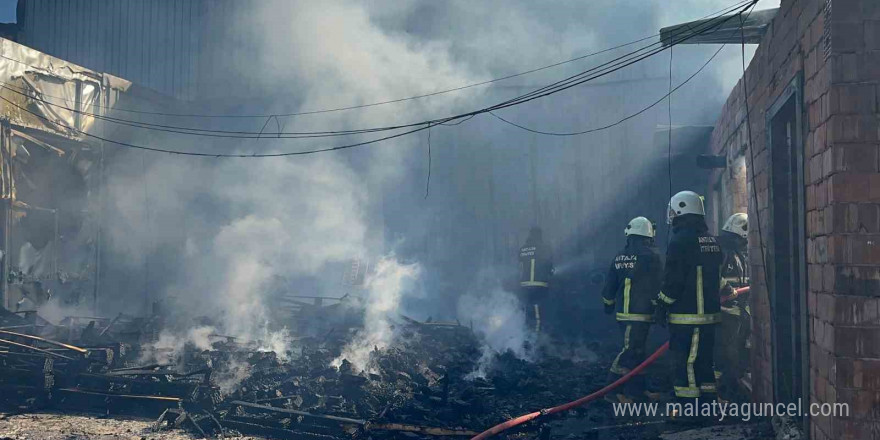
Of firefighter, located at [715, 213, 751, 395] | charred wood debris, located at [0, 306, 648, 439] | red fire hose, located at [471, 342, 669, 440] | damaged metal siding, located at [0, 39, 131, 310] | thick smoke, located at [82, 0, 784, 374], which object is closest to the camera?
red fire hose, located at [471, 342, 669, 440]

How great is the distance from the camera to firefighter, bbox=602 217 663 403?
6754 millimetres

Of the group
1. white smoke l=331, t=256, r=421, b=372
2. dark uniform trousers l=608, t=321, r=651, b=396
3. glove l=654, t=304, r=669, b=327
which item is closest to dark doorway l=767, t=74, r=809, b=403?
glove l=654, t=304, r=669, b=327

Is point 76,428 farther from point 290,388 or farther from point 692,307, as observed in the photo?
point 692,307

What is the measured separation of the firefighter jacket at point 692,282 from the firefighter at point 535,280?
544 centimetres

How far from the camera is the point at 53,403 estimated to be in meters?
7.47

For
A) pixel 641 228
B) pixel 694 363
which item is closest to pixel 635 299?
pixel 641 228

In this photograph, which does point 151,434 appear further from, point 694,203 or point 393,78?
point 393,78

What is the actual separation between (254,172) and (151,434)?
10.6 meters

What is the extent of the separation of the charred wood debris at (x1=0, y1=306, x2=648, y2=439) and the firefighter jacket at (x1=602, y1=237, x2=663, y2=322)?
43.6 inches

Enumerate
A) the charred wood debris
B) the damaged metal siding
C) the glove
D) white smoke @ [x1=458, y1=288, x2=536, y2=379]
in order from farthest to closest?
the damaged metal siding, white smoke @ [x1=458, y1=288, x2=536, y2=379], the charred wood debris, the glove

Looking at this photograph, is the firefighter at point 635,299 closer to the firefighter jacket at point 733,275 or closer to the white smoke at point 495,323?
the firefighter jacket at point 733,275

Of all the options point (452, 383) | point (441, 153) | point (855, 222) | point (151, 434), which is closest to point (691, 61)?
point (441, 153)

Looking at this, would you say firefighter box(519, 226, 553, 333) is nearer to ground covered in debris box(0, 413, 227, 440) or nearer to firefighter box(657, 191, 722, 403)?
firefighter box(657, 191, 722, 403)

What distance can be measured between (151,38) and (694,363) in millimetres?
18276
